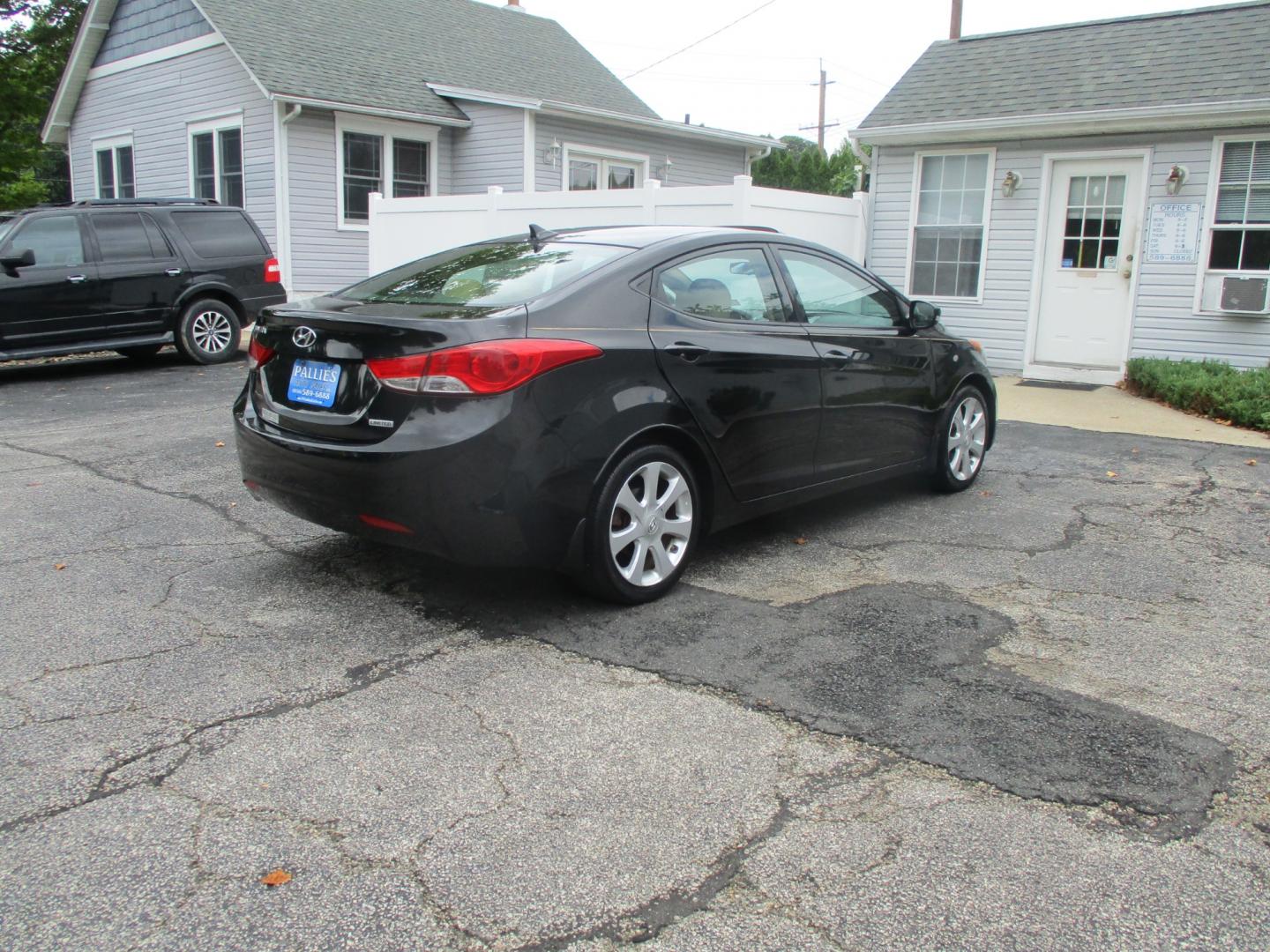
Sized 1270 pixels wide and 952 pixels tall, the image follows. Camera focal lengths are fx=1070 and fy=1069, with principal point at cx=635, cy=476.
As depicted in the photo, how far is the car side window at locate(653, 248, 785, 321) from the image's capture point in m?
4.64

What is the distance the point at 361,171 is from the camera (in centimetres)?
1730

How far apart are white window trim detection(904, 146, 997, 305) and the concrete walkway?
1.55 m

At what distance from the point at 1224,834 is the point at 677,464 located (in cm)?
238

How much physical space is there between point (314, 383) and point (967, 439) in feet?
13.3

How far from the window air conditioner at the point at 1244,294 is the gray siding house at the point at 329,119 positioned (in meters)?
10.6

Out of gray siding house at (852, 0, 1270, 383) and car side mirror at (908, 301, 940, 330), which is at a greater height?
gray siding house at (852, 0, 1270, 383)

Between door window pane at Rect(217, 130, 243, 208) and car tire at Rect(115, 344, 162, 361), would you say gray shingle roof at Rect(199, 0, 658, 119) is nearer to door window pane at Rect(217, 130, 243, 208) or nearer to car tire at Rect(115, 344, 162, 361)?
door window pane at Rect(217, 130, 243, 208)

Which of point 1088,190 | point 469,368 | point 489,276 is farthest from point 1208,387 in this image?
point 469,368

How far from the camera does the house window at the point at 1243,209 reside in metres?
10.8

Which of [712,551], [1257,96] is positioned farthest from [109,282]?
[1257,96]

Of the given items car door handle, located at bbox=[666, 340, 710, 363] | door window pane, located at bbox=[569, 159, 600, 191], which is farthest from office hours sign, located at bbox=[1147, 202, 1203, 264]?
door window pane, located at bbox=[569, 159, 600, 191]

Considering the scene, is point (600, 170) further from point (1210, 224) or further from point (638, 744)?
point (638, 744)

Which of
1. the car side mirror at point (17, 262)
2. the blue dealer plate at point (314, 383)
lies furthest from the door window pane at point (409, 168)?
the blue dealer plate at point (314, 383)

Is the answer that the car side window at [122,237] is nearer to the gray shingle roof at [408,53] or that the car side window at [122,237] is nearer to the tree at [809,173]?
the gray shingle roof at [408,53]
